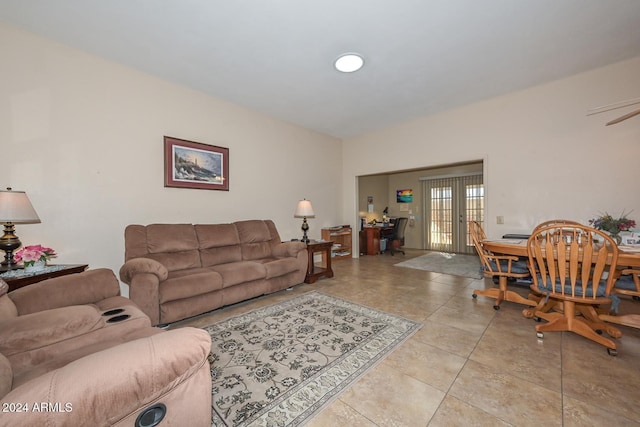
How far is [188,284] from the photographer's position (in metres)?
2.45

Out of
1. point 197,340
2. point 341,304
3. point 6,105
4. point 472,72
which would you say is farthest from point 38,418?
point 472,72

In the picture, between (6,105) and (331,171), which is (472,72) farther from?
(6,105)

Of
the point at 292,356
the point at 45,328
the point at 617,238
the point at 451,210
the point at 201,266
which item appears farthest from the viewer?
the point at 451,210

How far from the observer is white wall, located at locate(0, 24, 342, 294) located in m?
2.38

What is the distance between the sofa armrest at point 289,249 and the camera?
358cm

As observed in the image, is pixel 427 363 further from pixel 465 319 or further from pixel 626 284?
pixel 626 284

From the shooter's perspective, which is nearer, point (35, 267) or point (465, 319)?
point (35, 267)

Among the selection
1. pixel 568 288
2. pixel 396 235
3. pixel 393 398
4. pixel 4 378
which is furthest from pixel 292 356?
pixel 396 235

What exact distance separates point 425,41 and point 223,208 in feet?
11.0

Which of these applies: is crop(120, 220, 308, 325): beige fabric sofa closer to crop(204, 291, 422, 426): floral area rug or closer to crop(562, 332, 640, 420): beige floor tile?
crop(204, 291, 422, 426): floral area rug

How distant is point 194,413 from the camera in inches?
34.5

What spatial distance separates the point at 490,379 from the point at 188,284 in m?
2.57

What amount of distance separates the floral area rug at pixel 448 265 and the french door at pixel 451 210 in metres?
1.18

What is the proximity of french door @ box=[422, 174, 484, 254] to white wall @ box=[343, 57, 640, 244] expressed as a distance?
2758 millimetres
